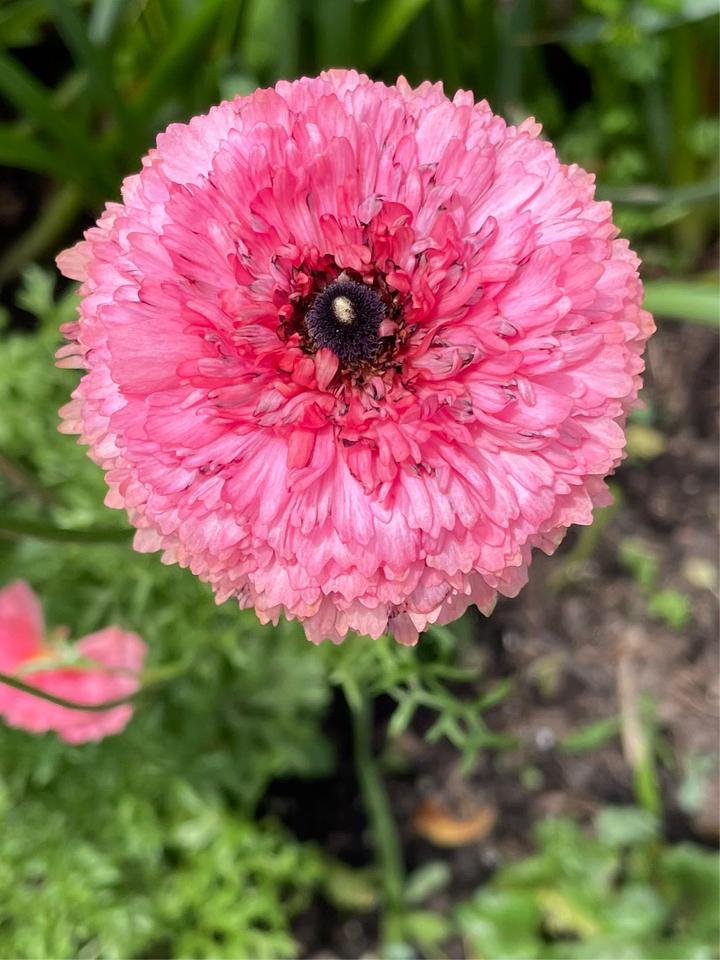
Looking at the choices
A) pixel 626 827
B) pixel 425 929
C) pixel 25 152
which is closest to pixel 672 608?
pixel 626 827

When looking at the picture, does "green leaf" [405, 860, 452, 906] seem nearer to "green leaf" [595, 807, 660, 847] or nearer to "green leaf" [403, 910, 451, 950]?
"green leaf" [403, 910, 451, 950]

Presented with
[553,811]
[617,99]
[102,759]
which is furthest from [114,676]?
[617,99]

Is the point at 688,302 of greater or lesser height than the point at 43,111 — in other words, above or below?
below

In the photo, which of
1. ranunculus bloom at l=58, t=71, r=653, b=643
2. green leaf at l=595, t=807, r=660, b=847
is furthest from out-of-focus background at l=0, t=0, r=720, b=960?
ranunculus bloom at l=58, t=71, r=653, b=643

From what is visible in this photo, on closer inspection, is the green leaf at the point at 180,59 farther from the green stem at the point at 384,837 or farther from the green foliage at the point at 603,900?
the green foliage at the point at 603,900

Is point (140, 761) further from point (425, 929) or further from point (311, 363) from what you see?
point (311, 363)

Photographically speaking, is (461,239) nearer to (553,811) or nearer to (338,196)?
(338,196)
